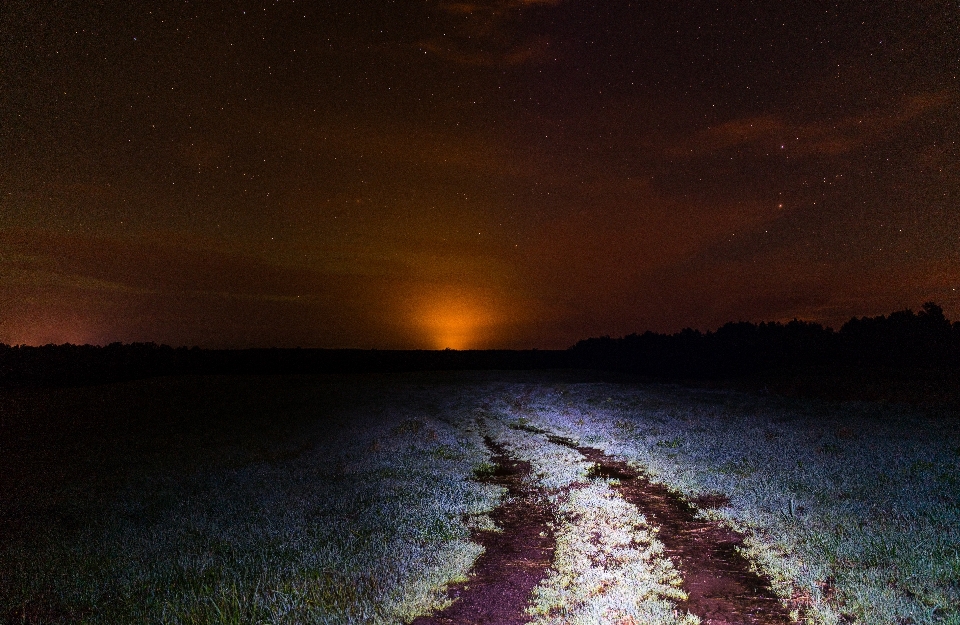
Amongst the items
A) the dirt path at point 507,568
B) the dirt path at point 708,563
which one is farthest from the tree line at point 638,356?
the dirt path at point 507,568

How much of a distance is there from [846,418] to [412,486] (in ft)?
83.7

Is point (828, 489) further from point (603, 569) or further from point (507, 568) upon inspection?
point (507, 568)

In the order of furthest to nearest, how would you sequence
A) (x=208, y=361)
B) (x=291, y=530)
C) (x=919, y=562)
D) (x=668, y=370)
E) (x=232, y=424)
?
(x=668, y=370)
(x=208, y=361)
(x=232, y=424)
(x=291, y=530)
(x=919, y=562)

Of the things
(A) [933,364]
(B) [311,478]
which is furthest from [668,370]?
(B) [311,478]

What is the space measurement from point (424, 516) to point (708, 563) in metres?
6.78

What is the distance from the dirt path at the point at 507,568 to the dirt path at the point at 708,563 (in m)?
2.53

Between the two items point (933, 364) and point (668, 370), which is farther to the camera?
point (668, 370)

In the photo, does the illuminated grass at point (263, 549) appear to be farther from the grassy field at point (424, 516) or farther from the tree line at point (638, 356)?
the tree line at point (638, 356)

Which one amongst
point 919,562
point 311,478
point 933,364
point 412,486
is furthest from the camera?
point 933,364

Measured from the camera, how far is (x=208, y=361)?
8900 centimetres

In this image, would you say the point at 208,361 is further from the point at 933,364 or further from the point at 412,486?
the point at 933,364

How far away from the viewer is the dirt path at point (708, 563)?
846cm

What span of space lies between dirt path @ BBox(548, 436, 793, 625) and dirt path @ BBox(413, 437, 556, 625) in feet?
8.29

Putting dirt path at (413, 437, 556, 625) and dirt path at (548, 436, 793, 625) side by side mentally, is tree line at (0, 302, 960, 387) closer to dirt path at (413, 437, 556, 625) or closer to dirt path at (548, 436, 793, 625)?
dirt path at (548, 436, 793, 625)
